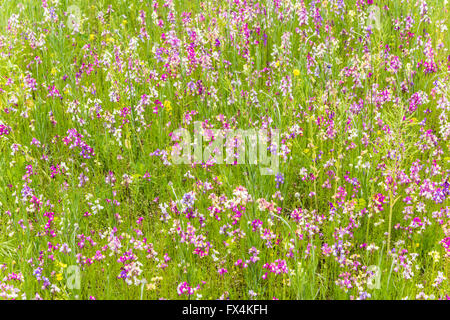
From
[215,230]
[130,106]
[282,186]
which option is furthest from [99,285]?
[130,106]

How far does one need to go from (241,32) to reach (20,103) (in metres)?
2.53

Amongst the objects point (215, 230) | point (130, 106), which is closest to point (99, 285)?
point (215, 230)

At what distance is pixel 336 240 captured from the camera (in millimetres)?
3750

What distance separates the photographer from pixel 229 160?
4.41 meters

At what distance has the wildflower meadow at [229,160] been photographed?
11.7 ft

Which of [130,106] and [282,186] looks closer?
[282,186]

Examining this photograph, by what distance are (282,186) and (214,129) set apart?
2.94ft

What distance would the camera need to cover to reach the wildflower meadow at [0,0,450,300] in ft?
11.7

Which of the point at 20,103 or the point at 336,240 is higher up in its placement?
the point at 20,103

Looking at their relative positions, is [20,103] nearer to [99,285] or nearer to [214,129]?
[214,129]
